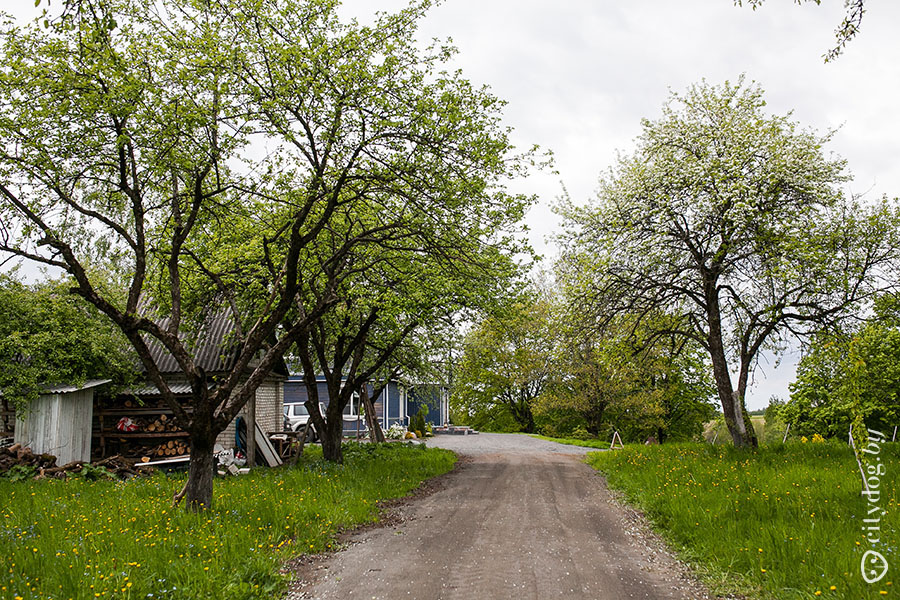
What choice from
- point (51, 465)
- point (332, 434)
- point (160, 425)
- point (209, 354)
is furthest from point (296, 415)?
point (51, 465)

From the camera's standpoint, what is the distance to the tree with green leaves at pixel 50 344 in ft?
44.0

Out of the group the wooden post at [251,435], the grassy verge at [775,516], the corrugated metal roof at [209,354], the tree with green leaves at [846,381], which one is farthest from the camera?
the corrugated metal roof at [209,354]

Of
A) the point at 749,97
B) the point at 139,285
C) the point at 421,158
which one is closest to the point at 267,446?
the point at 139,285

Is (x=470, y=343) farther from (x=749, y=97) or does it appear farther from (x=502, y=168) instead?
(x=502, y=168)

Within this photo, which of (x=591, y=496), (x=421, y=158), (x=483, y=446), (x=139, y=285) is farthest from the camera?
(x=483, y=446)

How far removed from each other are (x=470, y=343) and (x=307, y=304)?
24419mm

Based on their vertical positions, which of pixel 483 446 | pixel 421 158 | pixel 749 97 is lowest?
pixel 483 446

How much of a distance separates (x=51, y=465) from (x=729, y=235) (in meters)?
17.2

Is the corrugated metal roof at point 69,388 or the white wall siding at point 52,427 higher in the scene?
the corrugated metal roof at point 69,388

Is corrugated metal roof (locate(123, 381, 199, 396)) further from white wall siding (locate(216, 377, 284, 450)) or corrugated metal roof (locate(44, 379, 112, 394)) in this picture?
white wall siding (locate(216, 377, 284, 450))

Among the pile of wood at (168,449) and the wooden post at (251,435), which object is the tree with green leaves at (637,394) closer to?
the wooden post at (251,435)

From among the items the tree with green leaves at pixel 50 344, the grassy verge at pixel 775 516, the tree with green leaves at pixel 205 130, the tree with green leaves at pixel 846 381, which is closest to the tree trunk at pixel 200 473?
the tree with green leaves at pixel 205 130

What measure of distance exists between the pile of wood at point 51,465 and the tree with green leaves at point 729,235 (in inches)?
481

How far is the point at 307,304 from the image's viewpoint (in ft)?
48.0
